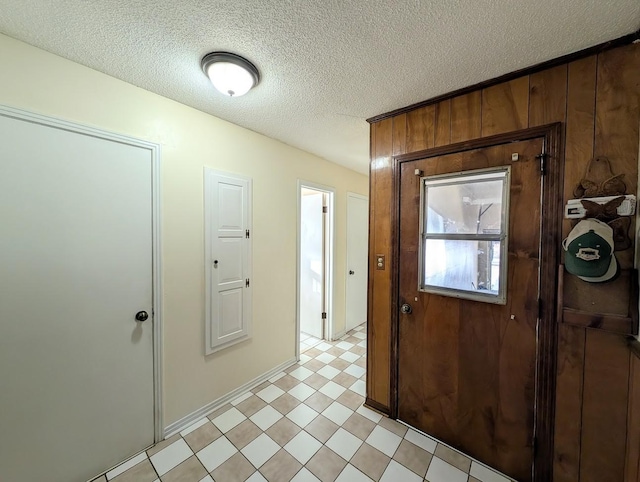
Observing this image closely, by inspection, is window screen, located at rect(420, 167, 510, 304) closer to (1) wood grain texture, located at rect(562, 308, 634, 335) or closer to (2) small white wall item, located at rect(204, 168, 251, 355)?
(1) wood grain texture, located at rect(562, 308, 634, 335)

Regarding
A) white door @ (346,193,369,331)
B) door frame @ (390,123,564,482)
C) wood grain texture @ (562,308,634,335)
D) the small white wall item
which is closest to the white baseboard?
the small white wall item

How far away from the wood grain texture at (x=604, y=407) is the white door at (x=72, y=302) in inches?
100

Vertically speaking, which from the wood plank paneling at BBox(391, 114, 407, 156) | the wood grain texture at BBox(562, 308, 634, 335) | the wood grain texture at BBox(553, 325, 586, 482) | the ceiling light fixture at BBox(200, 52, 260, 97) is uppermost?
the ceiling light fixture at BBox(200, 52, 260, 97)

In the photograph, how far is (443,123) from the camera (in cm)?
169

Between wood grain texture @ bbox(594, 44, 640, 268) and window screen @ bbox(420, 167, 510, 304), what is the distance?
1.36 feet

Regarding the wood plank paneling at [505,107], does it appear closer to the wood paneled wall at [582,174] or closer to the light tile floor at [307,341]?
the wood paneled wall at [582,174]

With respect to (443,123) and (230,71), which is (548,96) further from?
(230,71)

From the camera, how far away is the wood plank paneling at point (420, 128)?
1740 mm

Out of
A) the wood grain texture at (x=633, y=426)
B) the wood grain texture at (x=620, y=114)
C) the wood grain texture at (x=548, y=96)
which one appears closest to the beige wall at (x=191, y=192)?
the wood grain texture at (x=548, y=96)

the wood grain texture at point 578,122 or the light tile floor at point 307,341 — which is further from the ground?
the wood grain texture at point 578,122

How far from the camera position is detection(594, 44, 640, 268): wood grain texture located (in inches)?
46.0

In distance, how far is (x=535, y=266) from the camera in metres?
1.39

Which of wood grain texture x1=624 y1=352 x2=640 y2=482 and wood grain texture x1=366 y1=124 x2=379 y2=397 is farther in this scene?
wood grain texture x1=366 y1=124 x2=379 y2=397

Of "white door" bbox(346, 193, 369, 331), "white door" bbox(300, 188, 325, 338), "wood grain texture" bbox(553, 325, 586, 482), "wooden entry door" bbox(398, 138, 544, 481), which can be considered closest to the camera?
"wood grain texture" bbox(553, 325, 586, 482)
